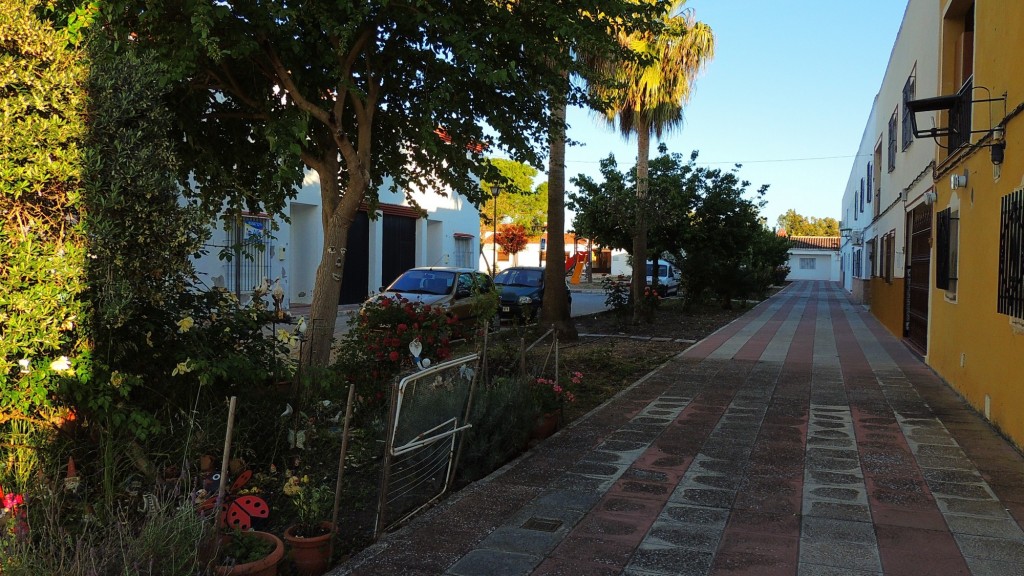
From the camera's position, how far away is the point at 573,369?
995 cm

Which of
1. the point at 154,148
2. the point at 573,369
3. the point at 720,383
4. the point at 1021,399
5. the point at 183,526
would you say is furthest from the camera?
the point at 573,369

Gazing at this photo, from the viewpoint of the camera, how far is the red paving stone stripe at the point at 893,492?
3.71 meters

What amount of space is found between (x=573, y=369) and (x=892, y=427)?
4224mm

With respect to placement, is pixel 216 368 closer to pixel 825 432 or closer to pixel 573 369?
pixel 825 432

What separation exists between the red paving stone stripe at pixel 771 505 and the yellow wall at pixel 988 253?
159 centimetres

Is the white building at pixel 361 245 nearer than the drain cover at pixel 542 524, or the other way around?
the drain cover at pixel 542 524

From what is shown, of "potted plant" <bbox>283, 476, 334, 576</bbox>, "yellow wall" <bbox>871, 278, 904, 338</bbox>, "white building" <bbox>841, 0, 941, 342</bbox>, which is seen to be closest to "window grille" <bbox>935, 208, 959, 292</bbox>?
"white building" <bbox>841, 0, 941, 342</bbox>

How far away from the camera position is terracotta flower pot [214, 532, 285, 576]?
10.1 feet

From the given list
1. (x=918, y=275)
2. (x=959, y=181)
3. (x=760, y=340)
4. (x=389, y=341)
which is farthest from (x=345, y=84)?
(x=760, y=340)

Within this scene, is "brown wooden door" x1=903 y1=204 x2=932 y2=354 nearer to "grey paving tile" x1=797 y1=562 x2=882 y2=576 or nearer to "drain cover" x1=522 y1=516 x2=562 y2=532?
"grey paving tile" x1=797 y1=562 x2=882 y2=576

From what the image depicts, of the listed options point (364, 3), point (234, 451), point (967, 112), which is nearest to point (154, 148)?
point (234, 451)

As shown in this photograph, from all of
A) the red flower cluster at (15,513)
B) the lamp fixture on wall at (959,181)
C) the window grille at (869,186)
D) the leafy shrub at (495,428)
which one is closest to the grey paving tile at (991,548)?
the leafy shrub at (495,428)

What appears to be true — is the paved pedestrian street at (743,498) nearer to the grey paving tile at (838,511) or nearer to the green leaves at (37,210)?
the grey paving tile at (838,511)

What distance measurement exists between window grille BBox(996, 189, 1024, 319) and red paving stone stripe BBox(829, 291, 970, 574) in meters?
1.37
